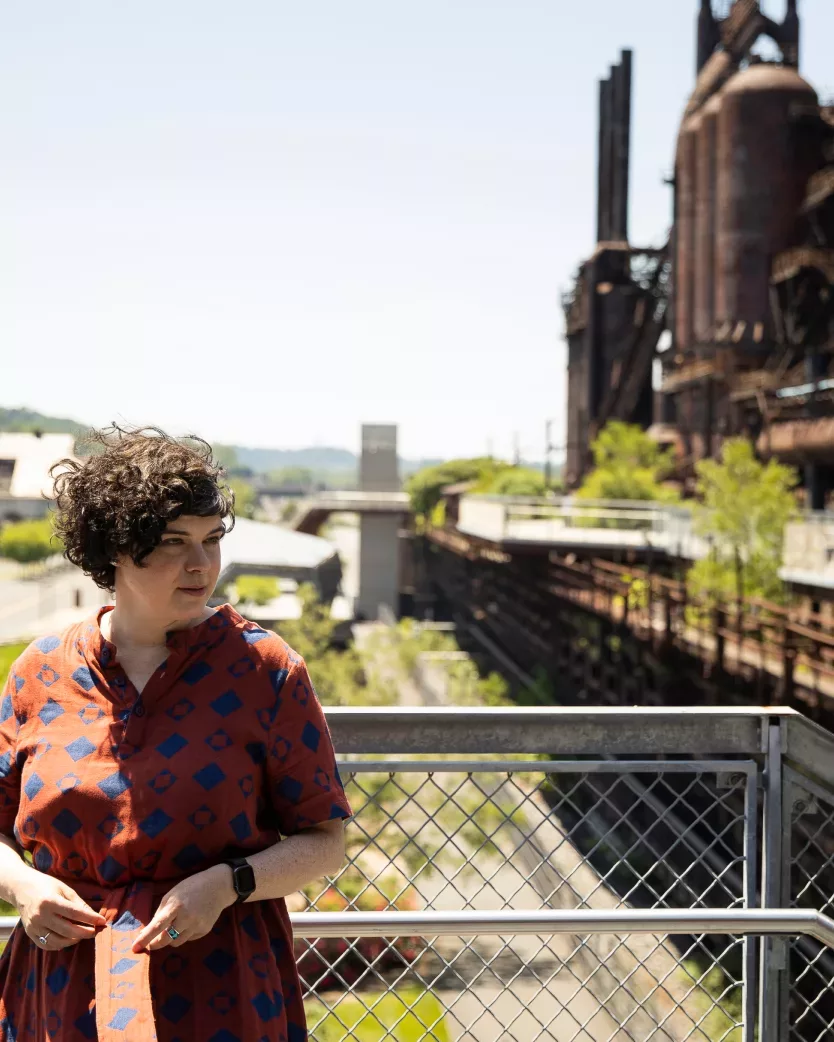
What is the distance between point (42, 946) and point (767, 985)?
228cm

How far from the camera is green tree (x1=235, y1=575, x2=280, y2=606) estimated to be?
137 feet

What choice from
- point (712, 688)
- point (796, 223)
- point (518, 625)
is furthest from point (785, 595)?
point (796, 223)

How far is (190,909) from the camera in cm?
207

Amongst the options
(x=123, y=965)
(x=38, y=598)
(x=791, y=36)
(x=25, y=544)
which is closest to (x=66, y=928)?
(x=123, y=965)

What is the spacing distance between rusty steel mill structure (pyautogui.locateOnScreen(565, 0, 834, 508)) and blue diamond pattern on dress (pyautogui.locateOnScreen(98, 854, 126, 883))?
92.3 ft

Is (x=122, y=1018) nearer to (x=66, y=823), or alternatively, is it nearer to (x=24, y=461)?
(x=66, y=823)

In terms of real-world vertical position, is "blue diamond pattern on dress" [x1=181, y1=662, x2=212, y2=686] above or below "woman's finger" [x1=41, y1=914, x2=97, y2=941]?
above

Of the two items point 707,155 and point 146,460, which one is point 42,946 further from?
point 707,155

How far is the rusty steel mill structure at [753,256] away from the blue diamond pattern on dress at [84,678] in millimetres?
28012

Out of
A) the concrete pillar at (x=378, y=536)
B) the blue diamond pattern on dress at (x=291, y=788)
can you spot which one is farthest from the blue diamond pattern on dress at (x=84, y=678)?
the concrete pillar at (x=378, y=536)

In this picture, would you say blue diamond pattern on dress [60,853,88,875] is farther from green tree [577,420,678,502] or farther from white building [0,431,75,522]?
white building [0,431,75,522]

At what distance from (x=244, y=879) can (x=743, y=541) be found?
20945 millimetres

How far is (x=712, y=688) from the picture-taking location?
63.5 ft

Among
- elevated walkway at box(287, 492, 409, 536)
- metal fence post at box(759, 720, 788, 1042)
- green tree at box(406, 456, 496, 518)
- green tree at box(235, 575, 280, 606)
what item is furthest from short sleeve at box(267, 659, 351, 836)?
green tree at box(406, 456, 496, 518)
